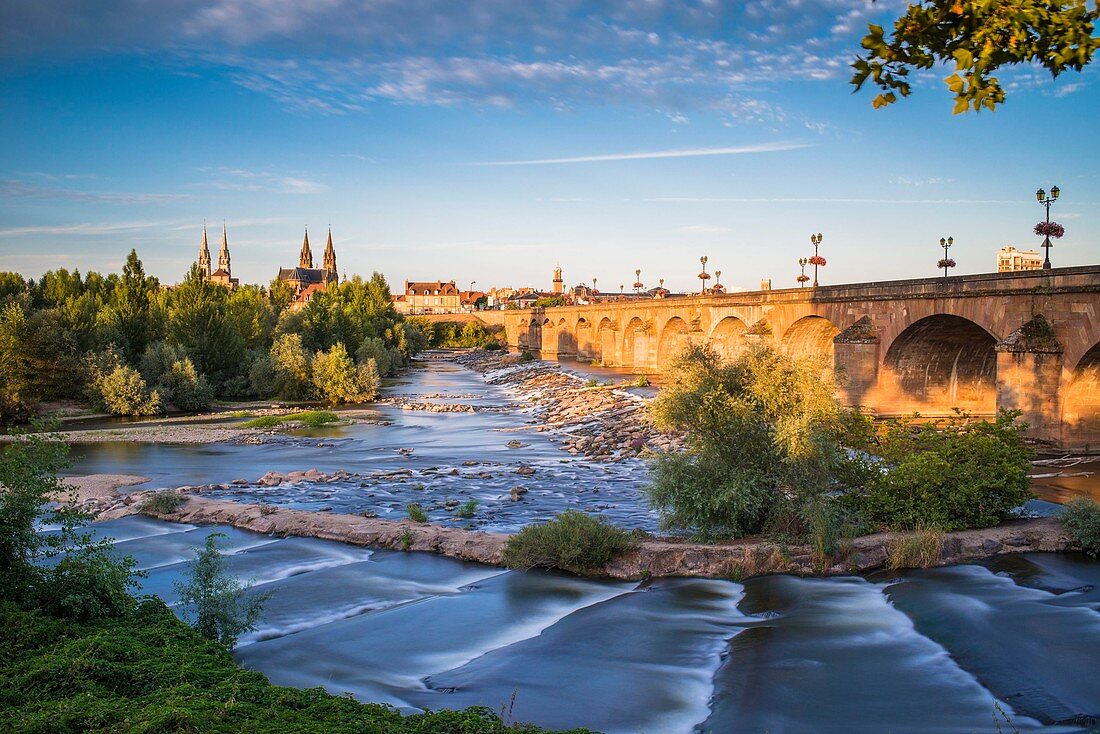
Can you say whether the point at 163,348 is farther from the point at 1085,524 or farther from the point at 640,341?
the point at 1085,524

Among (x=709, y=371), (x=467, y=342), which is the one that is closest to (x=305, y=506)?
(x=709, y=371)

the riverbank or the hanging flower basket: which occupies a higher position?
the hanging flower basket

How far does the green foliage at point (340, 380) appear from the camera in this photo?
54906 millimetres

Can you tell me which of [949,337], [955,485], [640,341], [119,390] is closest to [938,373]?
[949,337]

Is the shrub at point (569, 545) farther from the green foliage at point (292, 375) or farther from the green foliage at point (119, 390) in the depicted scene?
the green foliage at point (292, 375)

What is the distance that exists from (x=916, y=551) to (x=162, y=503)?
17.9 meters

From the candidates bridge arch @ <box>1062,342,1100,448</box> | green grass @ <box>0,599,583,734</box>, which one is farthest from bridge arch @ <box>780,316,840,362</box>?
green grass @ <box>0,599,583,734</box>

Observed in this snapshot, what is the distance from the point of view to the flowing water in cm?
1005

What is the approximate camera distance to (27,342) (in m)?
45.0

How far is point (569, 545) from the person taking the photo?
50.8 feet

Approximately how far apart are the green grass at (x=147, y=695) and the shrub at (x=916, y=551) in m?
9.76

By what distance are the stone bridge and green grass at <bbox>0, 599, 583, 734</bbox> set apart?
1188cm

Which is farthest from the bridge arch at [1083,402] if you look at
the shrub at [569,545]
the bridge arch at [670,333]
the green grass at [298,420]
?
the bridge arch at [670,333]

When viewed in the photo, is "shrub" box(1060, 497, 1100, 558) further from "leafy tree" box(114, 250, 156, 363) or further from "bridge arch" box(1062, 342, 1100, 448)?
"leafy tree" box(114, 250, 156, 363)
